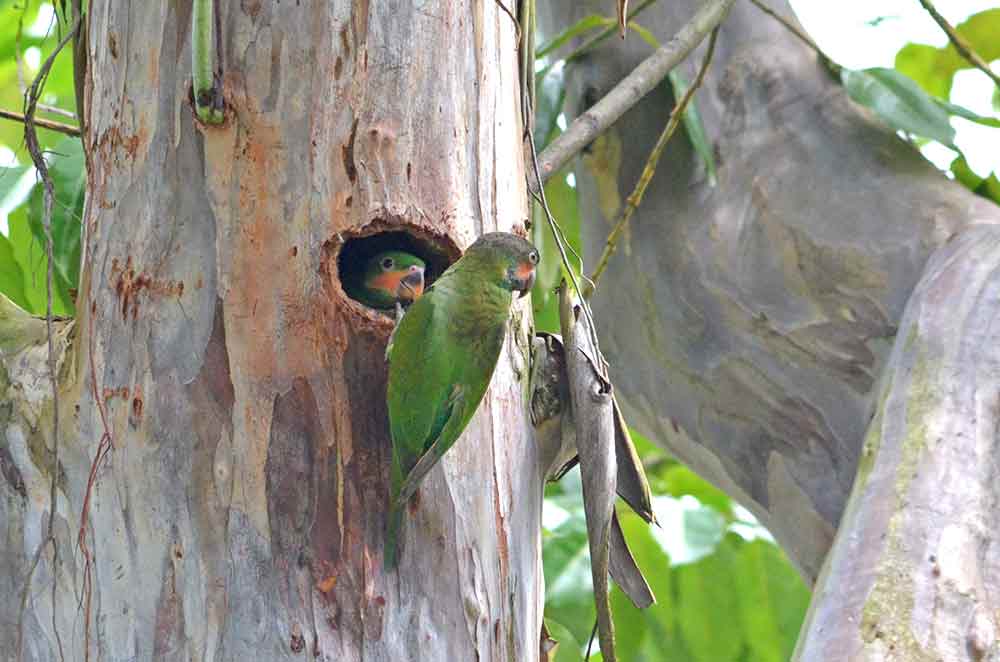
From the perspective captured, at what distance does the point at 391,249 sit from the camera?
6.44 feet

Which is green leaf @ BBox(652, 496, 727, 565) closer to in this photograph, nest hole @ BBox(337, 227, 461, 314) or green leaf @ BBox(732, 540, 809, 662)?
green leaf @ BBox(732, 540, 809, 662)

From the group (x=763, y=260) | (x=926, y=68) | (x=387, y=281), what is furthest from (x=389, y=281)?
(x=926, y=68)

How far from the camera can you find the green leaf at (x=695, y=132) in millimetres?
2941

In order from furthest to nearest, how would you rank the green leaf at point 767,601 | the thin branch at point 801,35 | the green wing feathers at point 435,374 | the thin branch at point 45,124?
the green leaf at point 767,601 → the thin branch at point 801,35 → the thin branch at point 45,124 → the green wing feathers at point 435,374

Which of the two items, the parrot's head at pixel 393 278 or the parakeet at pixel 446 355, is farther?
the parrot's head at pixel 393 278

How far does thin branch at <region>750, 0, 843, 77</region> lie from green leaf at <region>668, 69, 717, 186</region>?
0.26m

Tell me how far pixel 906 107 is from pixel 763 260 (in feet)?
1.47

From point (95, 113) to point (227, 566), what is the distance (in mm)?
746

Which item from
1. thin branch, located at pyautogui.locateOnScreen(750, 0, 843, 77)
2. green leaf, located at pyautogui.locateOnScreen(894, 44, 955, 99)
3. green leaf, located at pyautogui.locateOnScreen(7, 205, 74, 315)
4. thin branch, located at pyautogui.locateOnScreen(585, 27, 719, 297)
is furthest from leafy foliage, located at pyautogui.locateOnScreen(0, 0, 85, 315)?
green leaf, located at pyautogui.locateOnScreen(894, 44, 955, 99)

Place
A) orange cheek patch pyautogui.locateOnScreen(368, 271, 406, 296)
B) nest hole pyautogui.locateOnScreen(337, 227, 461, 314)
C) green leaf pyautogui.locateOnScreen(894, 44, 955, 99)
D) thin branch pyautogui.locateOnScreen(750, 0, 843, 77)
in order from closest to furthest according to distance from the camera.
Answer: nest hole pyautogui.locateOnScreen(337, 227, 461, 314)
orange cheek patch pyautogui.locateOnScreen(368, 271, 406, 296)
thin branch pyautogui.locateOnScreen(750, 0, 843, 77)
green leaf pyautogui.locateOnScreen(894, 44, 955, 99)

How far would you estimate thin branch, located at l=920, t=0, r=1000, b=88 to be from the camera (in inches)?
110

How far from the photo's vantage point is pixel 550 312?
137 inches

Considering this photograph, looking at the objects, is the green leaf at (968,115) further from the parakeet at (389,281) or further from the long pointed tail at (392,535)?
the long pointed tail at (392,535)

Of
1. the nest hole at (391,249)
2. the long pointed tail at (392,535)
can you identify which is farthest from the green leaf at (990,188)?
the long pointed tail at (392,535)
